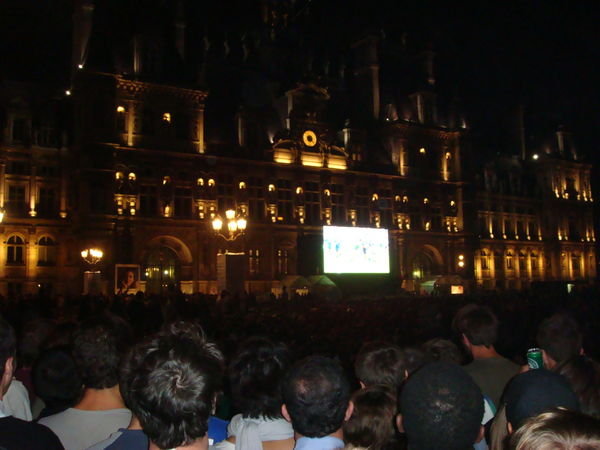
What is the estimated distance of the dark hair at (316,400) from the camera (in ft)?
11.2

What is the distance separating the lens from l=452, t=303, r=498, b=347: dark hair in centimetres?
557

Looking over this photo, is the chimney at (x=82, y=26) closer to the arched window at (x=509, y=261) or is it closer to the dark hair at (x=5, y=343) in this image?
the arched window at (x=509, y=261)

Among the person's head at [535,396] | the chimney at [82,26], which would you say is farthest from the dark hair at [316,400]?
the chimney at [82,26]

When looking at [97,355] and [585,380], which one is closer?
[585,380]

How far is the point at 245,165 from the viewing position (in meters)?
39.2

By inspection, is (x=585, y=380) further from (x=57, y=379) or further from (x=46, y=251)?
(x=46, y=251)

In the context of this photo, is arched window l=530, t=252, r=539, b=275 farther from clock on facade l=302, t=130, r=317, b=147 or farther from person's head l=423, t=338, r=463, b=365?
person's head l=423, t=338, r=463, b=365

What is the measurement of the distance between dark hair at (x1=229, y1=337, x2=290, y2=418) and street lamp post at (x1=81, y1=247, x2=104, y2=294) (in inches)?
Result: 993

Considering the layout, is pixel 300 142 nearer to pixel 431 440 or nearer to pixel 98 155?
pixel 98 155

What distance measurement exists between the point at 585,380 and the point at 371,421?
143cm

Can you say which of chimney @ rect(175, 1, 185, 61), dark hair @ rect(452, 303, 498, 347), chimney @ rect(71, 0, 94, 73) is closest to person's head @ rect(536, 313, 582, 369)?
dark hair @ rect(452, 303, 498, 347)

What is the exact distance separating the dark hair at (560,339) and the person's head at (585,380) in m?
1.21

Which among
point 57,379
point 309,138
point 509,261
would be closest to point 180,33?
point 309,138

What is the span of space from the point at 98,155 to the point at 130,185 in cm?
248
